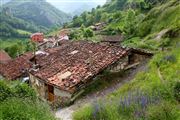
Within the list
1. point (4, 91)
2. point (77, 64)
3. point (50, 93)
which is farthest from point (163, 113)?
point (77, 64)

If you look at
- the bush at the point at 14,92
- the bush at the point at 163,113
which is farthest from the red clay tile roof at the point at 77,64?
the bush at the point at 163,113

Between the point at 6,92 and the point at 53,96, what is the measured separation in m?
5.20

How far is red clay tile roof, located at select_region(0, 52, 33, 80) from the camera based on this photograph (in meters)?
46.8

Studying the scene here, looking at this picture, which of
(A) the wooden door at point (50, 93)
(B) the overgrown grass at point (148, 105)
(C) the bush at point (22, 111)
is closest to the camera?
(B) the overgrown grass at point (148, 105)

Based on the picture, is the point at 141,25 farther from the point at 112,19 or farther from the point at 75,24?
the point at 75,24

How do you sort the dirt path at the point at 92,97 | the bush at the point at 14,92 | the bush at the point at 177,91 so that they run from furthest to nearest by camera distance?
the dirt path at the point at 92,97 → the bush at the point at 14,92 → the bush at the point at 177,91

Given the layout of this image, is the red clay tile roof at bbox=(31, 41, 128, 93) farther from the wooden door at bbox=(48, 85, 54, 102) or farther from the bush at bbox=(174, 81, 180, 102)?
the bush at bbox=(174, 81, 180, 102)

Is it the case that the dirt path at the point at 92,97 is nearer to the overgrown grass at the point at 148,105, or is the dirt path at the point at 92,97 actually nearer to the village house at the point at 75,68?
the village house at the point at 75,68

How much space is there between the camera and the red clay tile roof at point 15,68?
1843 inches

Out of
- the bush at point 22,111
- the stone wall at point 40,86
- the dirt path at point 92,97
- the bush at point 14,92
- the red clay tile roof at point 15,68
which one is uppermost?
the bush at point 22,111

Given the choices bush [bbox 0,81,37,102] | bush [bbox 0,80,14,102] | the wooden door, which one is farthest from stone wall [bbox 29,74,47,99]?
bush [bbox 0,80,14,102]

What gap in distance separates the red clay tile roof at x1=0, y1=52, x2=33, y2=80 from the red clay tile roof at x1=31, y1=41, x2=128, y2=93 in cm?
1979

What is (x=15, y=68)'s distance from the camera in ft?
163

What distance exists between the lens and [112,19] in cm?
11806
